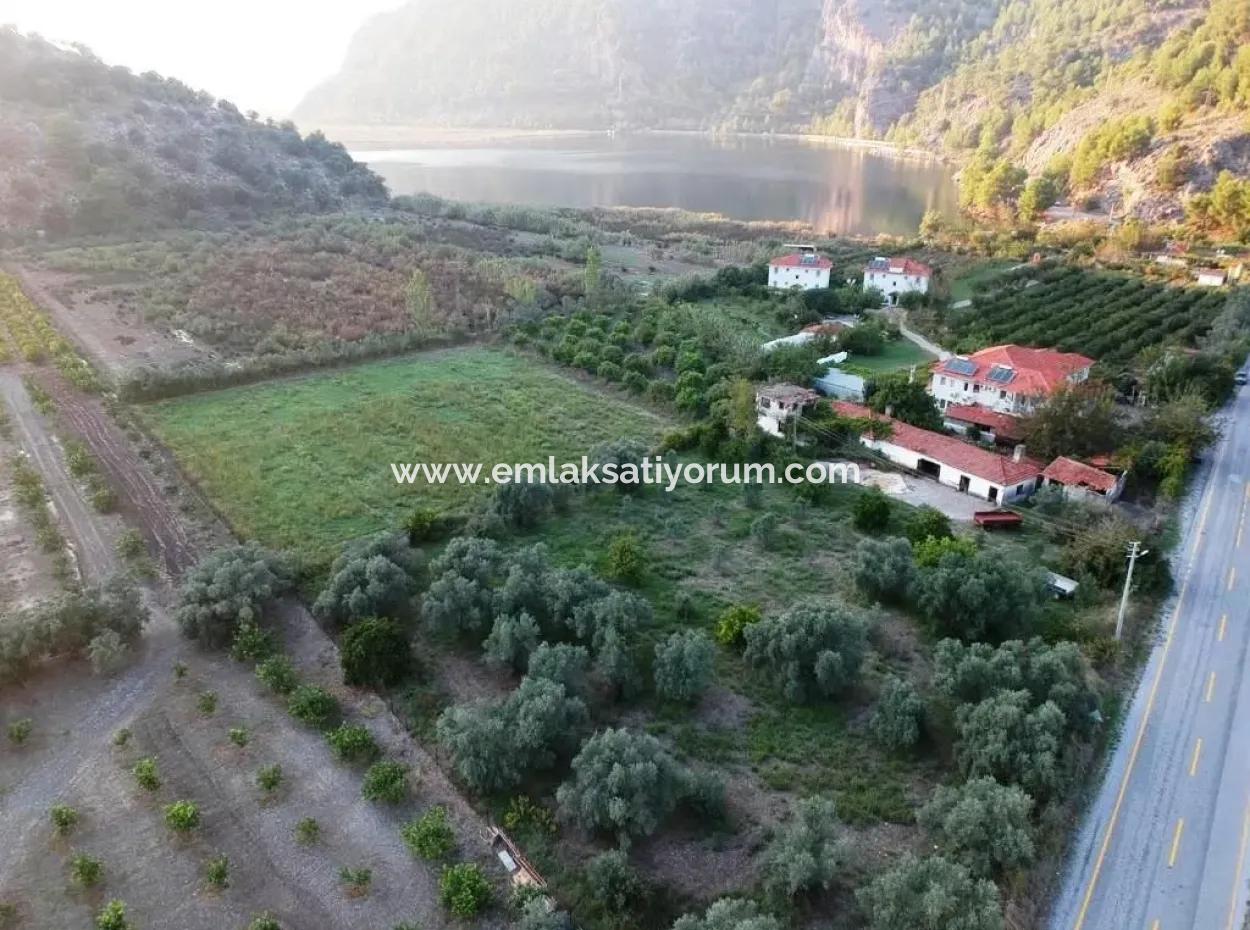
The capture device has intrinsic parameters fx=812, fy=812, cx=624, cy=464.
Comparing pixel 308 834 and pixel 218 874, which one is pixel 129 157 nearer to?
pixel 308 834

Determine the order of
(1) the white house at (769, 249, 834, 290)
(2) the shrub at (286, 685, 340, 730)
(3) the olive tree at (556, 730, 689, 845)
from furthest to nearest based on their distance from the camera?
(1) the white house at (769, 249, 834, 290) < (2) the shrub at (286, 685, 340, 730) < (3) the olive tree at (556, 730, 689, 845)

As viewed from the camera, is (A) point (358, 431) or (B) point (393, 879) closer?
(B) point (393, 879)

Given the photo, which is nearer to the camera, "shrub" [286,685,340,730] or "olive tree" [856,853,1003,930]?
"olive tree" [856,853,1003,930]

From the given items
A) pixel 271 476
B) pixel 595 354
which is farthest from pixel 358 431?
pixel 595 354

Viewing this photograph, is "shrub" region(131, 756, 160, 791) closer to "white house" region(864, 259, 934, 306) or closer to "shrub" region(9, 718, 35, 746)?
"shrub" region(9, 718, 35, 746)

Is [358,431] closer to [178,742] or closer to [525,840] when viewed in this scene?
[178,742]

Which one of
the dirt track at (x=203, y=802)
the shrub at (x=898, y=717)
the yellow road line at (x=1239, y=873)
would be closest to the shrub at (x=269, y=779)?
the dirt track at (x=203, y=802)

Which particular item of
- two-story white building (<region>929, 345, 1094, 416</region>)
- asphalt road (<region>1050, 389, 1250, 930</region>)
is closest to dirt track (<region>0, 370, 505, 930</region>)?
asphalt road (<region>1050, 389, 1250, 930</region>)
